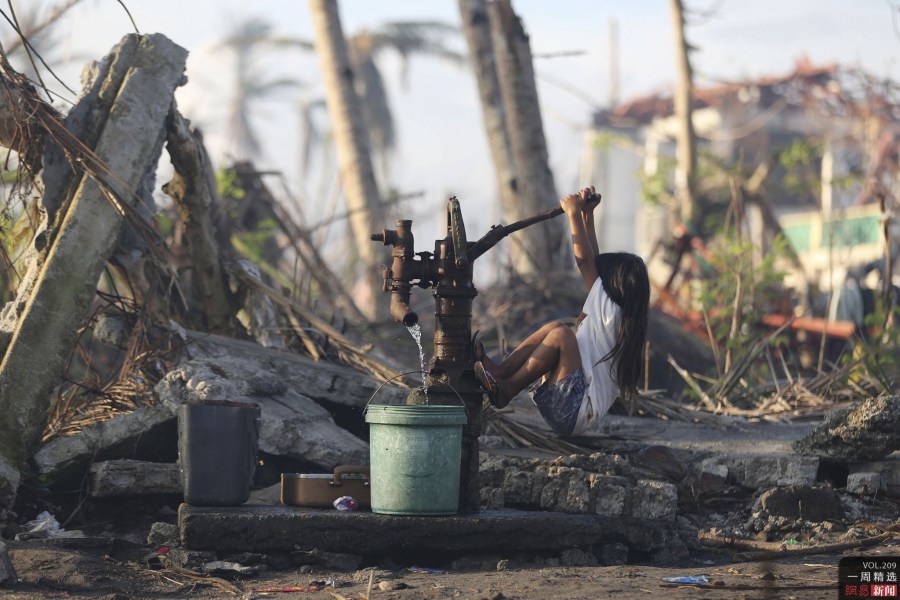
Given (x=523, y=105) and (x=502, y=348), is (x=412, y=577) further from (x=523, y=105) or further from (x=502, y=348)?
(x=523, y=105)

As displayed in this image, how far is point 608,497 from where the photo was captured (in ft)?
17.5

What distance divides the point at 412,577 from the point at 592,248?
2128mm

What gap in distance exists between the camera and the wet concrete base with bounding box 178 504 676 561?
16.1 feet

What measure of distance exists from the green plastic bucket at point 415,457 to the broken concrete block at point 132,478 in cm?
138

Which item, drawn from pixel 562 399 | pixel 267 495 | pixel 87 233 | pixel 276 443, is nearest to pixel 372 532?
pixel 267 495

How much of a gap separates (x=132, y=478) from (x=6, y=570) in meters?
1.26

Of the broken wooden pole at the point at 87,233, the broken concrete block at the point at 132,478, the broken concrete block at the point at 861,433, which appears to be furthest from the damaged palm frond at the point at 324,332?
the broken concrete block at the point at 861,433

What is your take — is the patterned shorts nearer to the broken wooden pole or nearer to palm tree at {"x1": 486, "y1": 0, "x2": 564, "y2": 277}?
the broken wooden pole

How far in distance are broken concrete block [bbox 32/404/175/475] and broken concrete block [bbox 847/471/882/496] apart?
12.4 ft

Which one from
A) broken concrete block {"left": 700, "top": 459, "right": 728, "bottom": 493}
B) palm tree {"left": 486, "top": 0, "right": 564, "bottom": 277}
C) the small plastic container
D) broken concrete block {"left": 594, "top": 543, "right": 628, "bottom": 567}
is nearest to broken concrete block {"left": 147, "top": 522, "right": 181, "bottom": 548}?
the small plastic container

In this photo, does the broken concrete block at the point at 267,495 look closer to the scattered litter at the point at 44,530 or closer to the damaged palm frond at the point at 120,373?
the scattered litter at the point at 44,530

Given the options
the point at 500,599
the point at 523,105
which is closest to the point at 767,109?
the point at 523,105

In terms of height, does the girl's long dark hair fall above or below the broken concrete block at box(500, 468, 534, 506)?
above

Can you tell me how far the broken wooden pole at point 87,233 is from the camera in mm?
5898
